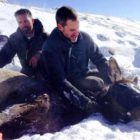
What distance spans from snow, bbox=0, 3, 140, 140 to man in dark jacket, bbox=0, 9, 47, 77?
1.81 m

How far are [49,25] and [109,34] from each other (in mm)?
3389

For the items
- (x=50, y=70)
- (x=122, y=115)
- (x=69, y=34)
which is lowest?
(x=122, y=115)

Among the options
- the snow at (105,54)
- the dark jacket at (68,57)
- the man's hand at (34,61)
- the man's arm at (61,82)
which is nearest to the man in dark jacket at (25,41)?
the man's hand at (34,61)

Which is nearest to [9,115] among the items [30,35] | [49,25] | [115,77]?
[115,77]

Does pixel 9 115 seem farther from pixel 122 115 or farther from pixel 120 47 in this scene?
pixel 120 47

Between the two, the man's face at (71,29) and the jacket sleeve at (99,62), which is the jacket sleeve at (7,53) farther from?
the man's face at (71,29)

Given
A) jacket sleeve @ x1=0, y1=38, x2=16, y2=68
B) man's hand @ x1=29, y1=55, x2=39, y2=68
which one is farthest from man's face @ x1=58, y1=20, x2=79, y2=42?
jacket sleeve @ x1=0, y1=38, x2=16, y2=68

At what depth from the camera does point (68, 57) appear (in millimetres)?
5164

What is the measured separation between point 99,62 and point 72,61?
49 cm

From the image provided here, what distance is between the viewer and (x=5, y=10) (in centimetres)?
1609

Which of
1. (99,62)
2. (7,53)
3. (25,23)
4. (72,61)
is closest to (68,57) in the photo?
(72,61)

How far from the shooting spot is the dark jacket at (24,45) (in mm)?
6260

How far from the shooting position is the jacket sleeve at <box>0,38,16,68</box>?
20.5 feet

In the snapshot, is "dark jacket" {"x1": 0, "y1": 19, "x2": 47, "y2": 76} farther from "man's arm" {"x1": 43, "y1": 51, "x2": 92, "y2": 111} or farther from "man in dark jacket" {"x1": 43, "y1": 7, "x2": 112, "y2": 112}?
"man's arm" {"x1": 43, "y1": 51, "x2": 92, "y2": 111}
